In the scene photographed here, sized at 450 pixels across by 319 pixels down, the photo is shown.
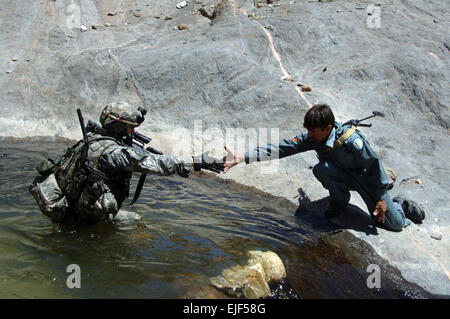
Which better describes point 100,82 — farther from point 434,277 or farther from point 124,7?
point 434,277

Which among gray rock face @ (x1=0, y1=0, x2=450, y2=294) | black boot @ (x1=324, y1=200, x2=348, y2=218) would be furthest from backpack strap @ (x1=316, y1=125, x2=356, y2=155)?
gray rock face @ (x1=0, y1=0, x2=450, y2=294)

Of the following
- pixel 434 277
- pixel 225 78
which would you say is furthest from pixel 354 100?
pixel 434 277

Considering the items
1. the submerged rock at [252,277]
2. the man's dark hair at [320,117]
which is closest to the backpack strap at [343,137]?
the man's dark hair at [320,117]

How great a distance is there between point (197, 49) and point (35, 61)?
418cm

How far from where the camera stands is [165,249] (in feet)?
13.8

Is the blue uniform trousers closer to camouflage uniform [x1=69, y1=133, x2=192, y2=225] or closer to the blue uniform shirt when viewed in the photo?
the blue uniform shirt

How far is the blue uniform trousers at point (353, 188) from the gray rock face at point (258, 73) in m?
0.83

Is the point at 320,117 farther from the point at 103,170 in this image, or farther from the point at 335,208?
the point at 103,170

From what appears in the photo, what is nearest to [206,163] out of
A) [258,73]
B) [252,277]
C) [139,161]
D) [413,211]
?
Answer: [139,161]

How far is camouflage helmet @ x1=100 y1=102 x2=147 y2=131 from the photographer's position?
4.34 metres

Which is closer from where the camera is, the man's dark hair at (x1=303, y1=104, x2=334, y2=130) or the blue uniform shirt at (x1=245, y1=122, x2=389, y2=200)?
the man's dark hair at (x1=303, y1=104, x2=334, y2=130)

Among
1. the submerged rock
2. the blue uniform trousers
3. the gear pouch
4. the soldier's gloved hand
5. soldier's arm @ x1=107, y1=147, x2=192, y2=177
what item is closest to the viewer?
the submerged rock

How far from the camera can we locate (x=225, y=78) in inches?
332

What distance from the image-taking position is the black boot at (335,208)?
4934mm
